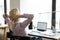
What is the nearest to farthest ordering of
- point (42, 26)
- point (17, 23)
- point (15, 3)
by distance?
1. point (17, 23)
2. point (42, 26)
3. point (15, 3)

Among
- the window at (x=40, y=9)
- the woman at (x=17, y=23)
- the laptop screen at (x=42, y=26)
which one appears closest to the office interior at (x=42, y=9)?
the window at (x=40, y=9)

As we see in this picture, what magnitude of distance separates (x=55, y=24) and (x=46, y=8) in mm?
518

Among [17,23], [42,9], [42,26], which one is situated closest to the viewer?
[17,23]

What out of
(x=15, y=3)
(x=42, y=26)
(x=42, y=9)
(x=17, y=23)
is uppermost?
(x=15, y=3)

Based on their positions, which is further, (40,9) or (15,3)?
(15,3)

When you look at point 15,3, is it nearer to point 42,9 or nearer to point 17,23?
point 42,9

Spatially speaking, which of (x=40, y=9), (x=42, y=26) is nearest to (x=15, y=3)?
(x=40, y=9)

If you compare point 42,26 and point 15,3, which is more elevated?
point 15,3

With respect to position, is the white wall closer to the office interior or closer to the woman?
the office interior

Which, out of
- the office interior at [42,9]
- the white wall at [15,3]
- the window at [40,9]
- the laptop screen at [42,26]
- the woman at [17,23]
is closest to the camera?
the woman at [17,23]

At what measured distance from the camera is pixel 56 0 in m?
3.34

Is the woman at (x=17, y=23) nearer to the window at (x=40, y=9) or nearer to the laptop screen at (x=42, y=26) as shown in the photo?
the laptop screen at (x=42, y=26)

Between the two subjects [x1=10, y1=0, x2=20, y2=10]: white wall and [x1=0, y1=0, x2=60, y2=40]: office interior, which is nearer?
[x1=0, y1=0, x2=60, y2=40]: office interior

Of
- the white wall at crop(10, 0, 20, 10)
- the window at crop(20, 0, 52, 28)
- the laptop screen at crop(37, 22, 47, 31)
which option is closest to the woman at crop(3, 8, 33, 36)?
the laptop screen at crop(37, 22, 47, 31)
